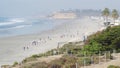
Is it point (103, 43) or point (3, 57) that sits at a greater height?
point (103, 43)

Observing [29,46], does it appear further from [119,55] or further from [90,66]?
[90,66]

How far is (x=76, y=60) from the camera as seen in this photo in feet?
93.9

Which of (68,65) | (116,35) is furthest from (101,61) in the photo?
(116,35)

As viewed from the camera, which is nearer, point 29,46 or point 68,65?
point 68,65

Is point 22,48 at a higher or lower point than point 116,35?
lower

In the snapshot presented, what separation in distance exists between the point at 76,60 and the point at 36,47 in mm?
32958

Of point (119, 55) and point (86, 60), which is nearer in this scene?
point (86, 60)

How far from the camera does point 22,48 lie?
59.5 metres

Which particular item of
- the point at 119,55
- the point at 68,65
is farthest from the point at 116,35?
the point at 68,65

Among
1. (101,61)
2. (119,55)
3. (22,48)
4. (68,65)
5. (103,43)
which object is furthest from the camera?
(22,48)

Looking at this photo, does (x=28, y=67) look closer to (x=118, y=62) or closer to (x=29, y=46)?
(x=118, y=62)

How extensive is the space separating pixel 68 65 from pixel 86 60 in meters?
1.99

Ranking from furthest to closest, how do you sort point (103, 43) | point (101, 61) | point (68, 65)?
point (103, 43) → point (101, 61) → point (68, 65)

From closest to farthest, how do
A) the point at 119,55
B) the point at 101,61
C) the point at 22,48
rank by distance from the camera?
the point at 101,61, the point at 119,55, the point at 22,48
